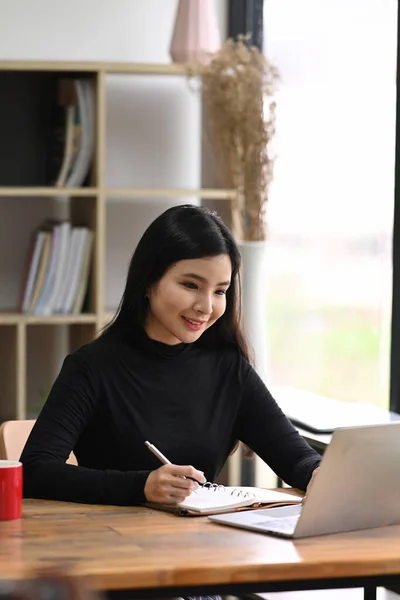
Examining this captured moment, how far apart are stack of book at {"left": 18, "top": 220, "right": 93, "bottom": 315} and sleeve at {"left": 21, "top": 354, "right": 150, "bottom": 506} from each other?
5.19ft

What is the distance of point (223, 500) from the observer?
184cm

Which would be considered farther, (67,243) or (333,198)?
(67,243)

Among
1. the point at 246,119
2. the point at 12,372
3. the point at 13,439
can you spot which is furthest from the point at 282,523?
the point at 12,372

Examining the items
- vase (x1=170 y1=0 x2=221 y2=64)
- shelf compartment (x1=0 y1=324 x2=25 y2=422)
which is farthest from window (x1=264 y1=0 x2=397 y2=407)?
shelf compartment (x1=0 y1=324 x2=25 y2=422)

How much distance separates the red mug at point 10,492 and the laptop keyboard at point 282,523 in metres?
0.39

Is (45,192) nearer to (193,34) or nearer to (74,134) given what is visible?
(74,134)

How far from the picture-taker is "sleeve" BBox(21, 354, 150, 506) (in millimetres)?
1871

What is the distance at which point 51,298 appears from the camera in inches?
144

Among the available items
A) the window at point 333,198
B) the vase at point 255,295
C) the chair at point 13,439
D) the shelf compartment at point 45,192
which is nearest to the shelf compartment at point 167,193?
the shelf compartment at point 45,192

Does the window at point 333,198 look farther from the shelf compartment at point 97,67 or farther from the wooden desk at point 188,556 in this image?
the wooden desk at point 188,556

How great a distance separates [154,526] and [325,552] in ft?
0.98

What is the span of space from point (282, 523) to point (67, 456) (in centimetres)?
49

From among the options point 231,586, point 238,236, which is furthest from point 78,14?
point 231,586

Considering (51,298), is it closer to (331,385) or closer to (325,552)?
(331,385)
